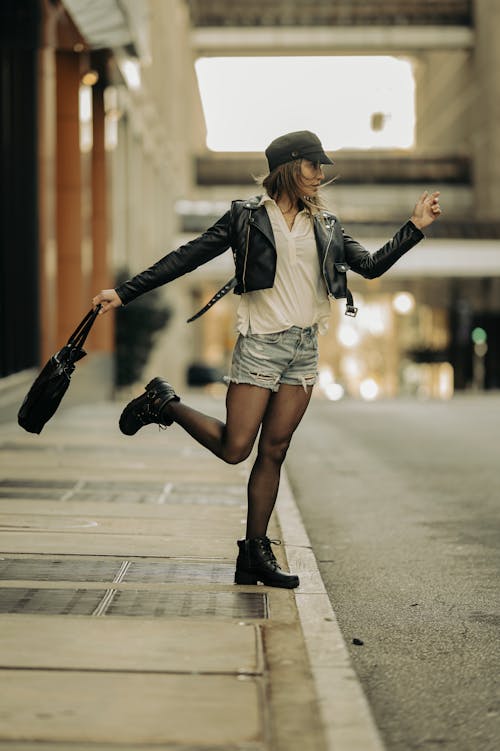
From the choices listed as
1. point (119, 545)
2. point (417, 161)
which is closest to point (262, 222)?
point (119, 545)

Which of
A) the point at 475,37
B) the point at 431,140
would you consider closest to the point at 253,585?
the point at 475,37

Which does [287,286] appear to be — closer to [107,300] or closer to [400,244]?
[400,244]

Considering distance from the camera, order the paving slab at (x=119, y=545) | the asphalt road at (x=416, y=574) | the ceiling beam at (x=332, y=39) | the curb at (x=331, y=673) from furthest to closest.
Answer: the ceiling beam at (x=332, y=39), the paving slab at (x=119, y=545), the asphalt road at (x=416, y=574), the curb at (x=331, y=673)

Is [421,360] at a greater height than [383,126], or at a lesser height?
lesser

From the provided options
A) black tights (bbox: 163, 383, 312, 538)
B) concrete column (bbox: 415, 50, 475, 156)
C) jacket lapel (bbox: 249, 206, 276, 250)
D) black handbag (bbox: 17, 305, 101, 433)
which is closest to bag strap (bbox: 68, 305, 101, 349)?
black handbag (bbox: 17, 305, 101, 433)

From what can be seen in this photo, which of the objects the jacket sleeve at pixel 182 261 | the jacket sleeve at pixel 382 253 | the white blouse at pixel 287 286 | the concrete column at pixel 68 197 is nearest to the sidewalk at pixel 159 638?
the white blouse at pixel 287 286

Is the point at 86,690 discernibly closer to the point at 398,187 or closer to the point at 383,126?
the point at 398,187

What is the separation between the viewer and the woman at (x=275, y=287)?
5035 millimetres

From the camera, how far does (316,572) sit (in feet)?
19.0

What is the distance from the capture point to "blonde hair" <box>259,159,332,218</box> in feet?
16.6

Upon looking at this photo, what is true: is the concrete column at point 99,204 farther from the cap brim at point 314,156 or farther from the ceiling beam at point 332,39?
the ceiling beam at point 332,39

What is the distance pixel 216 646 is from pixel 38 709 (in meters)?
0.92

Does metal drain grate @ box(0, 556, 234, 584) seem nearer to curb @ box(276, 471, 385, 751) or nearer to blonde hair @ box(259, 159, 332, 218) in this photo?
curb @ box(276, 471, 385, 751)

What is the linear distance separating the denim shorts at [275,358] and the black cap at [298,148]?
72cm
